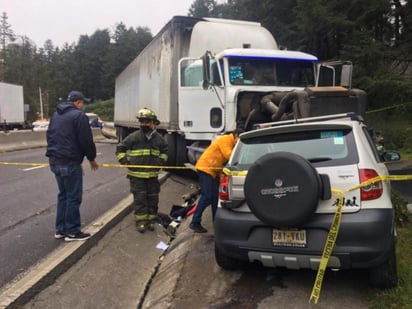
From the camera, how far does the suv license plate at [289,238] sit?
13.2 feet

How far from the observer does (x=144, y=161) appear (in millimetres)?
6484

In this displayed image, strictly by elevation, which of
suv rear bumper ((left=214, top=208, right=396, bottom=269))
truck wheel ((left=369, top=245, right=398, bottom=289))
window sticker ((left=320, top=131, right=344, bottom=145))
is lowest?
truck wheel ((left=369, top=245, right=398, bottom=289))

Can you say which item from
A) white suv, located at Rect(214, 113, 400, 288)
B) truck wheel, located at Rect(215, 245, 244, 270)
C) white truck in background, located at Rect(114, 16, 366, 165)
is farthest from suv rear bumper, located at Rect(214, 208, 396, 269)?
white truck in background, located at Rect(114, 16, 366, 165)

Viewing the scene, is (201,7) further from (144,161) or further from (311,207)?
(311,207)

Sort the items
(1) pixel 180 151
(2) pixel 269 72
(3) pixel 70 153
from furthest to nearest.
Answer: (1) pixel 180 151 → (2) pixel 269 72 → (3) pixel 70 153

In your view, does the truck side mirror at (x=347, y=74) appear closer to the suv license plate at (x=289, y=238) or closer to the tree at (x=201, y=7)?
the suv license plate at (x=289, y=238)

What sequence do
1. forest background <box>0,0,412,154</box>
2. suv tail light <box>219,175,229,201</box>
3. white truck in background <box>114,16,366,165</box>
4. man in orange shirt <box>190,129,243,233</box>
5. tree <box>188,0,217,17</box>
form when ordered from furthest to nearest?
tree <box>188,0,217,17</box> < forest background <box>0,0,412,154</box> < white truck in background <box>114,16,366,165</box> < man in orange shirt <box>190,129,243,233</box> < suv tail light <box>219,175,229,201</box>

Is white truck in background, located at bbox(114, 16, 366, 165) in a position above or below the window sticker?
above

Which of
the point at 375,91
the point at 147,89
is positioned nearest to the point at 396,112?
the point at 375,91

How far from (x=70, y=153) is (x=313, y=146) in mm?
2959

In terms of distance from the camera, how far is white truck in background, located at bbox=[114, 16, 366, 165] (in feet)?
25.5

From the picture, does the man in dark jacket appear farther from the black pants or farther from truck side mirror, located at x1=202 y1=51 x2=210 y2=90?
truck side mirror, located at x1=202 y1=51 x2=210 y2=90

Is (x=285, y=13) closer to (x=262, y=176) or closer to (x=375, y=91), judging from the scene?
(x=375, y=91)

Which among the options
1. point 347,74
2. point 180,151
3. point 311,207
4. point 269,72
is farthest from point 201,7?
point 311,207
